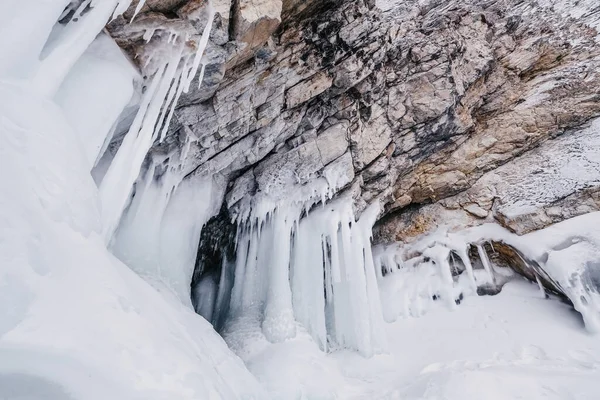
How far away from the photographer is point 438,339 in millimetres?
7219

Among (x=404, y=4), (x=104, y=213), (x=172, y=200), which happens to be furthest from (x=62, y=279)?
(x=404, y=4)

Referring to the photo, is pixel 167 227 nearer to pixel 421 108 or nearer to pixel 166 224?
pixel 166 224

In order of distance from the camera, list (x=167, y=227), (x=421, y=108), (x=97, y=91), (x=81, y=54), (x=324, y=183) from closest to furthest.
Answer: (x=81, y=54) → (x=97, y=91) → (x=167, y=227) → (x=324, y=183) → (x=421, y=108)

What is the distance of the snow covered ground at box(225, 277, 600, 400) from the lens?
14.8 ft

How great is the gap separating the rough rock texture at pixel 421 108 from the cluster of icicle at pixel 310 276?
2.75 feet

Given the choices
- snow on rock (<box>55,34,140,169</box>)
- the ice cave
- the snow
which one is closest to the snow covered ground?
the ice cave

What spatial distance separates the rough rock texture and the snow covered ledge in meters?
0.46

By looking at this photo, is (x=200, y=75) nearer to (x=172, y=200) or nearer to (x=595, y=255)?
(x=172, y=200)

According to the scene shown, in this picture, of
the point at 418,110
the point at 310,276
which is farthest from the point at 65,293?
the point at 418,110

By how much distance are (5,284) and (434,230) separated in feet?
31.6

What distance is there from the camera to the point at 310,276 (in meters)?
7.76

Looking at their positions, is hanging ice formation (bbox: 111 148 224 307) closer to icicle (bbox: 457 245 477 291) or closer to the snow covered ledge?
the snow covered ledge

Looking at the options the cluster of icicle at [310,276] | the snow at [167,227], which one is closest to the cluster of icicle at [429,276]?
the cluster of icicle at [310,276]

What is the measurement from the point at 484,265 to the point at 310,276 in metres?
4.67
